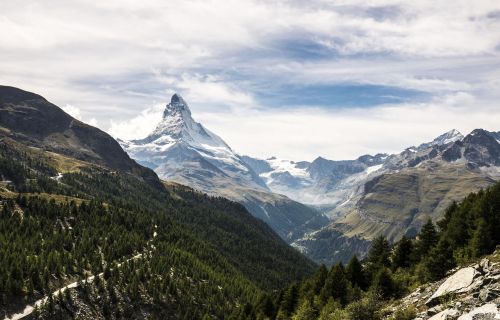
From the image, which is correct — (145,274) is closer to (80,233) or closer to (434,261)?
(80,233)

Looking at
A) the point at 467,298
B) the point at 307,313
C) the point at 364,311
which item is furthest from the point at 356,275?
the point at 467,298

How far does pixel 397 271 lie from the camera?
300 feet

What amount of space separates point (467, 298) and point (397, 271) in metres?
48.3

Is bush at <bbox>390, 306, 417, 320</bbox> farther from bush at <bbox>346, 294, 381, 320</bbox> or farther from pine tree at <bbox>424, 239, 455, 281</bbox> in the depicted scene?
pine tree at <bbox>424, 239, 455, 281</bbox>

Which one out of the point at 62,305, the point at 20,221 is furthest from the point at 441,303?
the point at 20,221

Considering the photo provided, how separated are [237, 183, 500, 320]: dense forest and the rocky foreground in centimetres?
361

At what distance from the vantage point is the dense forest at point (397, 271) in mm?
67312

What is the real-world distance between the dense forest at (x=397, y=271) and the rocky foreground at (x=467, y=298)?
361 centimetres

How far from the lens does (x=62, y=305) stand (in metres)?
136

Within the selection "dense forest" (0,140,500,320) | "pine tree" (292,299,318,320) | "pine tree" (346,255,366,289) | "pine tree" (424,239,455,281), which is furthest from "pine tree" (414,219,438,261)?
"pine tree" (292,299,318,320)

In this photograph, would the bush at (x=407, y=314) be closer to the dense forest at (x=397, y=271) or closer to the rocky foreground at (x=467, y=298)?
the dense forest at (x=397, y=271)

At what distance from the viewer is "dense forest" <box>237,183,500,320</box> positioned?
6731 cm

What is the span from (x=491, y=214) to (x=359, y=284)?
98.5 feet

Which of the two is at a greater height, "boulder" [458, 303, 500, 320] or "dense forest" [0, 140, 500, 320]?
"boulder" [458, 303, 500, 320]
